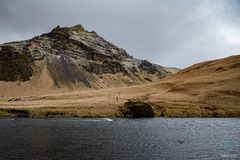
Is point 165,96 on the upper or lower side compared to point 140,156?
upper

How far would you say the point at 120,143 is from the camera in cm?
7725

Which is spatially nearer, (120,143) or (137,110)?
(120,143)

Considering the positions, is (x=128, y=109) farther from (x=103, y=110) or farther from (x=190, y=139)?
(x=190, y=139)

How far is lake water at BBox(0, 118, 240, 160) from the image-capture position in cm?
6400

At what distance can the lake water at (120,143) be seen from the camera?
210 feet

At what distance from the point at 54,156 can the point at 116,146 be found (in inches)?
569

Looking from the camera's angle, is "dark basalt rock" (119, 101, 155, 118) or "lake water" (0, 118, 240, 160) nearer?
"lake water" (0, 118, 240, 160)

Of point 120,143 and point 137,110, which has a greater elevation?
point 137,110

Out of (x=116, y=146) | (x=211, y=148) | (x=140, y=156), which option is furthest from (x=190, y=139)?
(x=140, y=156)

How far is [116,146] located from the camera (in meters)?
73.6

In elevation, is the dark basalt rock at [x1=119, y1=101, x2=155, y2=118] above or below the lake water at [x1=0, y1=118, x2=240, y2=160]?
above

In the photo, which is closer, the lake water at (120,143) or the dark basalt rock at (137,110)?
the lake water at (120,143)

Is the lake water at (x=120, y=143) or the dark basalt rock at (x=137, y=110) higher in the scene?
the dark basalt rock at (x=137, y=110)

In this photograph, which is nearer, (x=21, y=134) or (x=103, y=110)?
(x=21, y=134)
